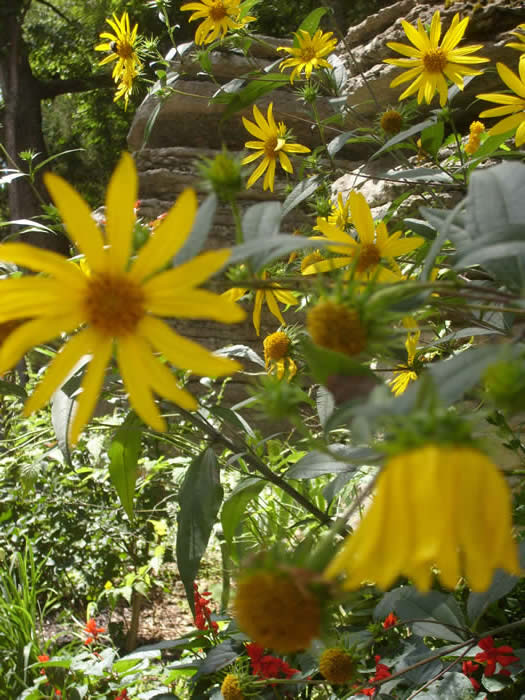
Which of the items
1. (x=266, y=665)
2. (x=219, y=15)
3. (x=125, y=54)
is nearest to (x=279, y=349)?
(x=266, y=665)

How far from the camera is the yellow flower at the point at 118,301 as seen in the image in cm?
31

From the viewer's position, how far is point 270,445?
69.0 inches

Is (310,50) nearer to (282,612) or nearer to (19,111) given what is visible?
(282,612)

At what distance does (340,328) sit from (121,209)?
0.41 ft

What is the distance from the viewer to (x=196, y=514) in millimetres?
609

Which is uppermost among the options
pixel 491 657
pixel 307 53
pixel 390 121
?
pixel 307 53

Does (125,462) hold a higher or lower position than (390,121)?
lower

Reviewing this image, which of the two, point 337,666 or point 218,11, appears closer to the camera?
point 337,666

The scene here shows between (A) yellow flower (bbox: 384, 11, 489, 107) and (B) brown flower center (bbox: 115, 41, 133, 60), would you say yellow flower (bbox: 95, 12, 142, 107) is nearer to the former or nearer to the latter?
(B) brown flower center (bbox: 115, 41, 133, 60)

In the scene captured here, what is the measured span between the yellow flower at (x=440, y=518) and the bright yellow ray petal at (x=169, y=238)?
0.15 metres

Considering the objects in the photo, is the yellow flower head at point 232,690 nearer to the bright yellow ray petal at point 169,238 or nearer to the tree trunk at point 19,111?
the bright yellow ray petal at point 169,238

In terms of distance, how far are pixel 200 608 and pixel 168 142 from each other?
8.54 feet

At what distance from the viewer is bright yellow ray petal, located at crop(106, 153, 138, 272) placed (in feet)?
1.03

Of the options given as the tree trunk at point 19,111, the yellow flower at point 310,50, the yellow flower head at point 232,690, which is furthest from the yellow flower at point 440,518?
the tree trunk at point 19,111
